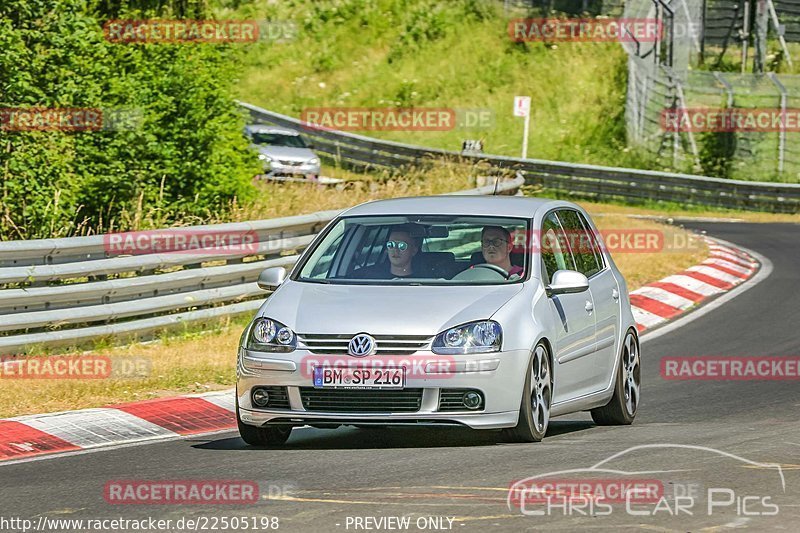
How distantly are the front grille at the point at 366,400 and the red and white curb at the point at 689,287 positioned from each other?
829 centimetres

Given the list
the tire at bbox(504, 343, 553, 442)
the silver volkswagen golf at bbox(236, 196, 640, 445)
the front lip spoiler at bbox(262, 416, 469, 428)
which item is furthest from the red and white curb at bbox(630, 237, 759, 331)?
the front lip spoiler at bbox(262, 416, 469, 428)

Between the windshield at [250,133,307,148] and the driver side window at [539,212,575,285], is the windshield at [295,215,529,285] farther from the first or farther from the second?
the windshield at [250,133,307,148]

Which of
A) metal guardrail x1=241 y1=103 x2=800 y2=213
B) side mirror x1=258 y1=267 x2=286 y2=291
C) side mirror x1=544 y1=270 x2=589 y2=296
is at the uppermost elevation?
side mirror x1=544 y1=270 x2=589 y2=296

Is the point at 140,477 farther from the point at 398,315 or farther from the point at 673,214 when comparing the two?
the point at 673,214

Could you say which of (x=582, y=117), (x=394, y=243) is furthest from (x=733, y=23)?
(x=394, y=243)

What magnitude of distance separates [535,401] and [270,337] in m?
1.63

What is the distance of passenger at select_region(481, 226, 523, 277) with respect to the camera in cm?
985

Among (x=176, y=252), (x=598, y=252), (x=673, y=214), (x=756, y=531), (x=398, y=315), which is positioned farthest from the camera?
(x=673, y=214)

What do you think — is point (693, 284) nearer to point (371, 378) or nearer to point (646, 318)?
point (646, 318)

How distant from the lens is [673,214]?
35312 millimetres

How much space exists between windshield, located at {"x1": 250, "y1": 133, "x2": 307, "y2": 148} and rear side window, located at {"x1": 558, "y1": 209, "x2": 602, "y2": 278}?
26606 mm

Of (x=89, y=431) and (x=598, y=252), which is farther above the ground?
(x=598, y=252)

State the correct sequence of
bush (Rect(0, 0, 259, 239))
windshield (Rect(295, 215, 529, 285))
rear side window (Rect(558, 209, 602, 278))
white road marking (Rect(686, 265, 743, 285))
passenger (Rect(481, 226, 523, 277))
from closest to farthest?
windshield (Rect(295, 215, 529, 285))
passenger (Rect(481, 226, 523, 277))
rear side window (Rect(558, 209, 602, 278))
bush (Rect(0, 0, 259, 239))
white road marking (Rect(686, 265, 743, 285))

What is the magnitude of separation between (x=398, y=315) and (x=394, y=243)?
1.11 meters
